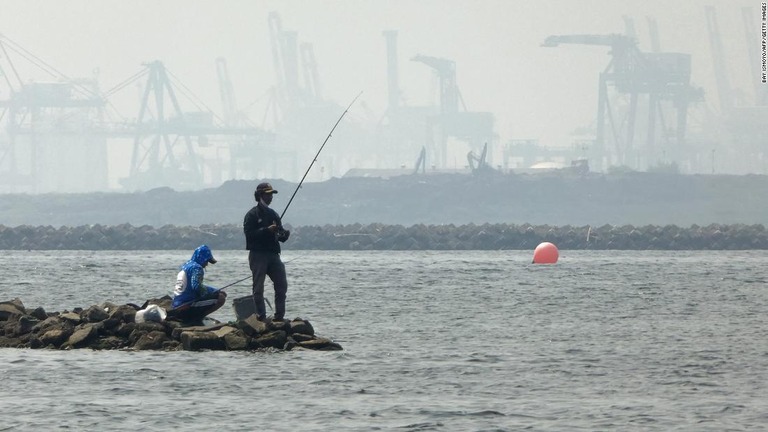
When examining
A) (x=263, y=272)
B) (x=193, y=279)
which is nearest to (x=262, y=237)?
(x=263, y=272)

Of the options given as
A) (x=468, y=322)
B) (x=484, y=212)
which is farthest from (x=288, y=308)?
(x=484, y=212)

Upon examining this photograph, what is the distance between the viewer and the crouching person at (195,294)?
19125 mm

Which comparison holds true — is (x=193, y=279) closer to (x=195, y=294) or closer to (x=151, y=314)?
(x=195, y=294)

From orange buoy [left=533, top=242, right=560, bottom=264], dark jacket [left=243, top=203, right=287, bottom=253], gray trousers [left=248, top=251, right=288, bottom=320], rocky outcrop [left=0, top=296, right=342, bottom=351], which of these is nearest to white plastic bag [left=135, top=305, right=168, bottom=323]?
rocky outcrop [left=0, top=296, right=342, bottom=351]

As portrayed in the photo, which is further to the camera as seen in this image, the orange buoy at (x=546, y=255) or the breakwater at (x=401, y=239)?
the breakwater at (x=401, y=239)

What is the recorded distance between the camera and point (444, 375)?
1739 centimetres

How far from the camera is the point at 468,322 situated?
82.2 ft

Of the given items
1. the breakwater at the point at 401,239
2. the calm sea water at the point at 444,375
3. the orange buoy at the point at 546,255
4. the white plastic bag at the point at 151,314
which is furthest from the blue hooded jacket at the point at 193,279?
the breakwater at the point at 401,239

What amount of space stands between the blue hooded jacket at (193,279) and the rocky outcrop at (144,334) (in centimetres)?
40

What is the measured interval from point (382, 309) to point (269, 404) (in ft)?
43.4

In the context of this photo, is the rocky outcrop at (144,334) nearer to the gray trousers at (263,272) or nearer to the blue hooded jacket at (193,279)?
the gray trousers at (263,272)

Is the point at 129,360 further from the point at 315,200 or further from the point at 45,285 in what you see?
the point at 315,200

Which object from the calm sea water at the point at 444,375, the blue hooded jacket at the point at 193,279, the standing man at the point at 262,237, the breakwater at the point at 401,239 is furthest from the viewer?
the breakwater at the point at 401,239

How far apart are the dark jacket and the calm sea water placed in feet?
4.51
